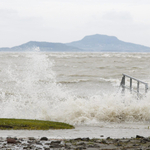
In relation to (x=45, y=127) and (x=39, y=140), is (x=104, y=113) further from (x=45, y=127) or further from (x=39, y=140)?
(x=39, y=140)

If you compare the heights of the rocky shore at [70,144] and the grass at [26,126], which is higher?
the rocky shore at [70,144]

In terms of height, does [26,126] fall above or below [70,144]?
below

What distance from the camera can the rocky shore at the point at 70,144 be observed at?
16.9 ft

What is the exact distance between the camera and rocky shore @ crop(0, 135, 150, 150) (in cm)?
514

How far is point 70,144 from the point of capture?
5402 millimetres

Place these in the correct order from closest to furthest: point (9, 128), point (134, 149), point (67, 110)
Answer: point (134, 149), point (9, 128), point (67, 110)

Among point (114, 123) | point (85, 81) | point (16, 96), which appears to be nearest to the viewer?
point (114, 123)

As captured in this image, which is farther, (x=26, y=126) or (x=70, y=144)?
(x=26, y=126)

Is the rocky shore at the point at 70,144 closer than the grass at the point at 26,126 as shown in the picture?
Yes

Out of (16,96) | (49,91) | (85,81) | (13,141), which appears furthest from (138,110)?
(85,81)

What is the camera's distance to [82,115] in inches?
385

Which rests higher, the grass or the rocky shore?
the rocky shore

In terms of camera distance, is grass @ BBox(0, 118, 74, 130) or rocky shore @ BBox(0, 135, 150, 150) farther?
grass @ BBox(0, 118, 74, 130)

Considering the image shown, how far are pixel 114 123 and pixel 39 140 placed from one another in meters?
4.08
